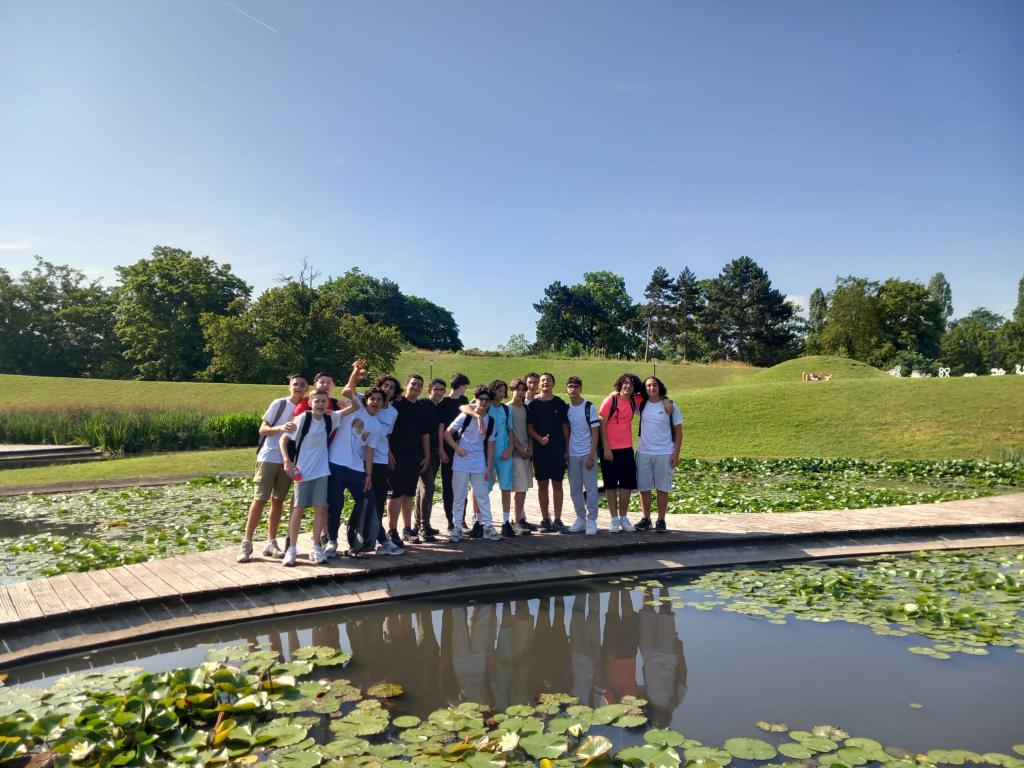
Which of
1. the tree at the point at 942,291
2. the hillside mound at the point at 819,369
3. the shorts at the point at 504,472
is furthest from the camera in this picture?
the tree at the point at 942,291

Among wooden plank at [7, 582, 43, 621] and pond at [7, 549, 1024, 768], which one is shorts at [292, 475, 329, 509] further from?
wooden plank at [7, 582, 43, 621]

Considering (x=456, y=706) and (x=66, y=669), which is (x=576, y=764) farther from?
(x=66, y=669)

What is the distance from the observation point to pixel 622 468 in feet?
24.9

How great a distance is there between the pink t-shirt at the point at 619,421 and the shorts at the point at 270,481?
11.1ft

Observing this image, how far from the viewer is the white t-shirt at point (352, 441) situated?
249 inches

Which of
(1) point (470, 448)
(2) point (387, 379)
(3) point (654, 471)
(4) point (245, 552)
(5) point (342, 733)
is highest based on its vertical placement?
(2) point (387, 379)

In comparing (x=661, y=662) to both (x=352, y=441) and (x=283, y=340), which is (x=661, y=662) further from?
(x=283, y=340)

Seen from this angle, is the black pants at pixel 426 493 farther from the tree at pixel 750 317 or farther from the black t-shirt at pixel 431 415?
the tree at pixel 750 317

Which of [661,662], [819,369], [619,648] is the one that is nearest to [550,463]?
[619,648]

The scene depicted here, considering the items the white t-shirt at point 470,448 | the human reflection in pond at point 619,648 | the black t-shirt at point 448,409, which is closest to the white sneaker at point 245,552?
the white t-shirt at point 470,448

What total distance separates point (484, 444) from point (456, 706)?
3463mm

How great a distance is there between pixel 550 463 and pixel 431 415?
4.81 ft

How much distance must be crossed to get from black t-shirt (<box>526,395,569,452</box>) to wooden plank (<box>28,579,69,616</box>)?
4.48 m

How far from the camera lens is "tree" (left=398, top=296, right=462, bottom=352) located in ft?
252
